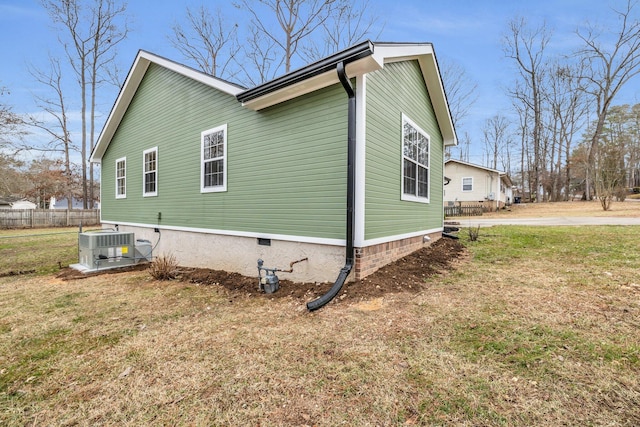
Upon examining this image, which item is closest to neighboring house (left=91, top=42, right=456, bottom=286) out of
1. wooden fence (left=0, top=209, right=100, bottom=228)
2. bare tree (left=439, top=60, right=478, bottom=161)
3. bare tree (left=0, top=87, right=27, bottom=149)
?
bare tree (left=0, top=87, right=27, bottom=149)

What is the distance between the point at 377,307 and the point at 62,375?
3.34 meters

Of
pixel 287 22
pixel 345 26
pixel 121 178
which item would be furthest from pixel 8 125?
pixel 345 26

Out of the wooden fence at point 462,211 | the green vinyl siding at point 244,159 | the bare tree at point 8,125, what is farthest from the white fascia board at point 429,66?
the bare tree at point 8,125

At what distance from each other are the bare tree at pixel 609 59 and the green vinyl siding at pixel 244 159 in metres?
28.0

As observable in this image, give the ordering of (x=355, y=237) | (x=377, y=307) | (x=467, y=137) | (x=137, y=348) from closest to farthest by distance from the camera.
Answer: (x=137, y=348), (x=377, y=307), (x=355, y=237), (x=467, y=137)

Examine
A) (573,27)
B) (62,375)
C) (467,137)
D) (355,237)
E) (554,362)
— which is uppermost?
(573,27)

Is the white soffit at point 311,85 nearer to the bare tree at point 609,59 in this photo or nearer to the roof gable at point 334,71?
the roof gable at point 334,71

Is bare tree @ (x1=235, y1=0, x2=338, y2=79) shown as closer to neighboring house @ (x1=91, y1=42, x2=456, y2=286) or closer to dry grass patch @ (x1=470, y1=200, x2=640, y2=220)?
neighboring house @ (x1=91, y1=42, x2=456, y2=286)

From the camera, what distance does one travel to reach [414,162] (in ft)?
22.4

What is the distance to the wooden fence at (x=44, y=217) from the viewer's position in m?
18.2

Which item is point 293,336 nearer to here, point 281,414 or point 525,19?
point 281,414

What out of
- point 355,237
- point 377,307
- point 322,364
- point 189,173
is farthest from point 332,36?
point 322,364

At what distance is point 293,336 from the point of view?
327 cm

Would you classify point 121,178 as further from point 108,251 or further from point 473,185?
point 473,185
